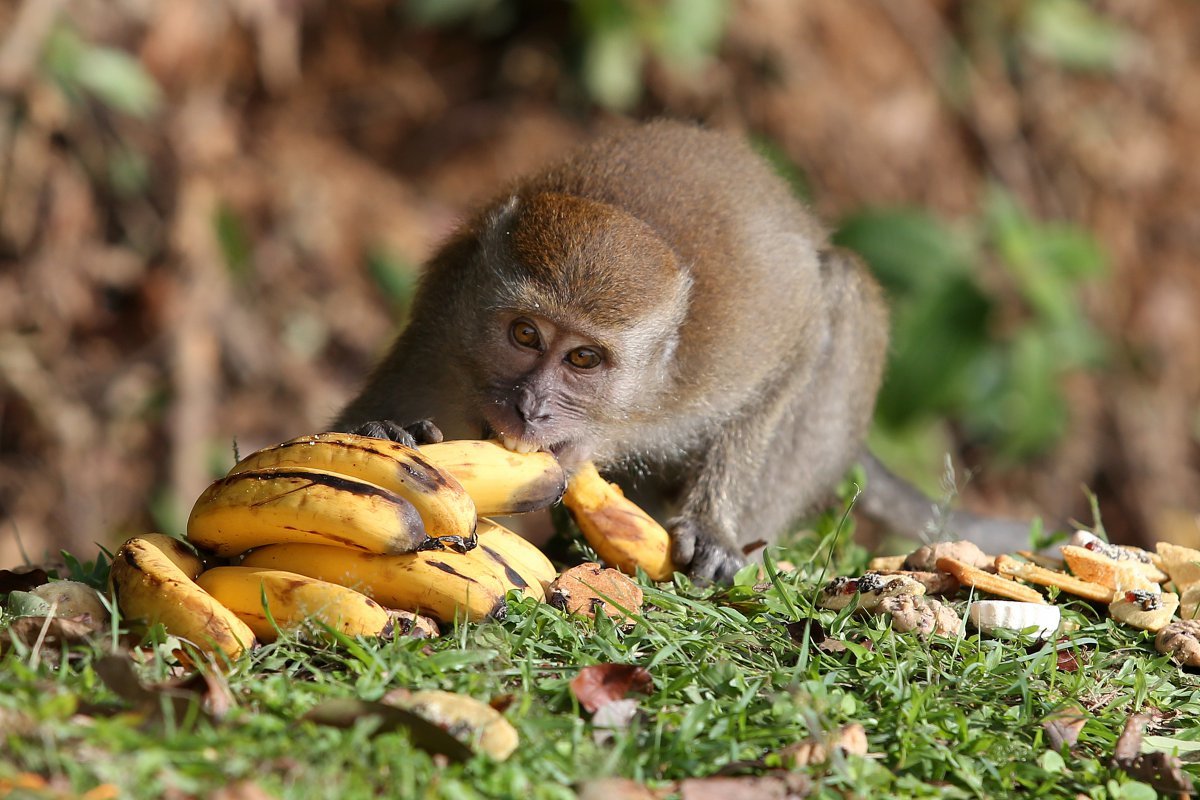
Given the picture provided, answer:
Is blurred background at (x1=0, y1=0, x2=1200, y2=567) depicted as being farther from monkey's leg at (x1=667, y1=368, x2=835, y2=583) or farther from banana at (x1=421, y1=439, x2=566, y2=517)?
banana at (x1=421, y1=439, x2=566, y2=517)

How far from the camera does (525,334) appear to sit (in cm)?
457

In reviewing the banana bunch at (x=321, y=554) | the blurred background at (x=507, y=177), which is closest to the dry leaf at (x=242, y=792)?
the banana bunch at (x=321, y=554)

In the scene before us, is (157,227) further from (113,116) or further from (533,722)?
(533,722)

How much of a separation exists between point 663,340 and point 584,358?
1.03 feet

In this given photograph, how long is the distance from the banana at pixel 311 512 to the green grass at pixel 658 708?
0.28 metres

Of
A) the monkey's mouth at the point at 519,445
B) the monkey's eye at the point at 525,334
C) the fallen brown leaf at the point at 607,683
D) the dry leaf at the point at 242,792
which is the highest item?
the monkey's eye at the point at 525,334

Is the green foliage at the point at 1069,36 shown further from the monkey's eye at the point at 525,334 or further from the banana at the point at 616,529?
the banana at the point at 616,529

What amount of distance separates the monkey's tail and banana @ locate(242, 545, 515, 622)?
2579mm

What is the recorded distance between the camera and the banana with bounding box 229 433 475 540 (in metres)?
3.53

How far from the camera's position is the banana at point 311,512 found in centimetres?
339

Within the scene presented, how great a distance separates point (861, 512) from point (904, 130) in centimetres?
639

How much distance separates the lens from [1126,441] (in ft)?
38.6

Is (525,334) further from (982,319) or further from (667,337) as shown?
(982,319)

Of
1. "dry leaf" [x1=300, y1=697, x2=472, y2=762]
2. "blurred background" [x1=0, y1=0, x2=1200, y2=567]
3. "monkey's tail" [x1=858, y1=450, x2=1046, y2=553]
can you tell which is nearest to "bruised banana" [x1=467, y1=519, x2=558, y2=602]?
"dry leaf" [x1=300, y1=697, x2=472, y2=762]
